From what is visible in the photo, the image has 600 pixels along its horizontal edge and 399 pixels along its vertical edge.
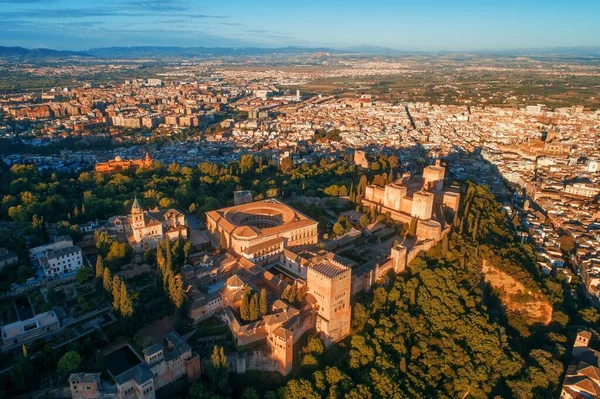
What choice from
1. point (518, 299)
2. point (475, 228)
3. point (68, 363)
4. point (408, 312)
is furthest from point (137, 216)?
point (518, 299)

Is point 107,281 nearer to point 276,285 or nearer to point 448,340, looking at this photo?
point 276,285

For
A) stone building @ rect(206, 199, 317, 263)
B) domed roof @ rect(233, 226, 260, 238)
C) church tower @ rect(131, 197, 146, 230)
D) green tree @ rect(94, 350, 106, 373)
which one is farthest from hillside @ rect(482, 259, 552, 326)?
green tree @ rect(94, 350, 106, 373)

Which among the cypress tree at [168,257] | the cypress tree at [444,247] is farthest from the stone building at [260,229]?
the cypress tree at [444,247]

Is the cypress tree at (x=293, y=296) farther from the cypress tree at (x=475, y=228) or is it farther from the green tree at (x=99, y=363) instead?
the cypress tree at (x=475, y=228)

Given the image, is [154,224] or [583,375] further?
[154,224]

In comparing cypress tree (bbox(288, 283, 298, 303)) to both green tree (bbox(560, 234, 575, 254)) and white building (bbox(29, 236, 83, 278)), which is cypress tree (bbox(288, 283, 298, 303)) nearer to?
white building (bbox(29, 236, 83, 278))

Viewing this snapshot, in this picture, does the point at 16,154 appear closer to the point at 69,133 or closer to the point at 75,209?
the point at 69,133

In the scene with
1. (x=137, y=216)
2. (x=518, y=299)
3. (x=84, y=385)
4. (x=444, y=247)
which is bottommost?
(x=518, y=299)
